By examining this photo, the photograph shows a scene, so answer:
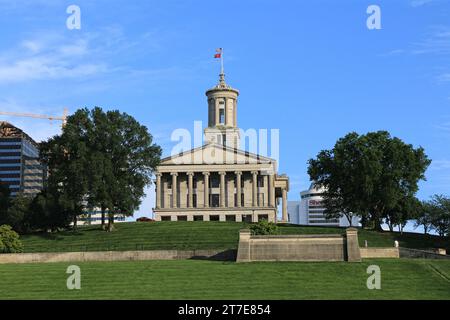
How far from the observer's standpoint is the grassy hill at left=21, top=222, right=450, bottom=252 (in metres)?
69.3

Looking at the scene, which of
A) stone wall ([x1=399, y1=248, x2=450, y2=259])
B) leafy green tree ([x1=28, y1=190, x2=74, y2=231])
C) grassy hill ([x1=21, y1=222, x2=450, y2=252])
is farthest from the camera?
leafy green tree ([x1=28, y1=190, x2=74, y2=231])

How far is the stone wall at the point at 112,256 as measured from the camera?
2264 inches

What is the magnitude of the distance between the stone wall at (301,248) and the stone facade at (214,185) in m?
71.9

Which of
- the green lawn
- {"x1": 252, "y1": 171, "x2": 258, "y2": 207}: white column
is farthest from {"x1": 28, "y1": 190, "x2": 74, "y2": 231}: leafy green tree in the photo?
{"x1": 252, "y1": 171, "x2": 258, "y2": 207}: white column

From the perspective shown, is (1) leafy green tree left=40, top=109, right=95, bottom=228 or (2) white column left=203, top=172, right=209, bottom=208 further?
(2) white column left=203, top=172, right=209, bottom=208

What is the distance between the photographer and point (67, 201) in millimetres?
81000

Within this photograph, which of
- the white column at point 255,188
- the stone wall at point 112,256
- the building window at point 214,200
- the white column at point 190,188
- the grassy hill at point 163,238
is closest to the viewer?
the stone wall at point 112,256

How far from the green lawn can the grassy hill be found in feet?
58.9

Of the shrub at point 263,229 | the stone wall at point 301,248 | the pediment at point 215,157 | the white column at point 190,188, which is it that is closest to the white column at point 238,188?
the pediment at point 215,157

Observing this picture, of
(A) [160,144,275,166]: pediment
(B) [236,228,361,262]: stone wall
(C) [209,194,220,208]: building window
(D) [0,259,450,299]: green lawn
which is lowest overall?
(D) [0,259,450,299]: green lawn

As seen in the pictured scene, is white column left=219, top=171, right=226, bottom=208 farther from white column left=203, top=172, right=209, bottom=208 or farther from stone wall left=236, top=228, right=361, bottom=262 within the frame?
stone wall left=236, top=228, right=361, bottom=262

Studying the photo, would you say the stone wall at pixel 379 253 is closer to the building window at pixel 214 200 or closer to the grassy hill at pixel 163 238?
the grassy hill at pixel 163 238

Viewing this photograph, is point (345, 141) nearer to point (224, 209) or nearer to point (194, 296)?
point (224, 209)

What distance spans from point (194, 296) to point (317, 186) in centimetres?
6818
